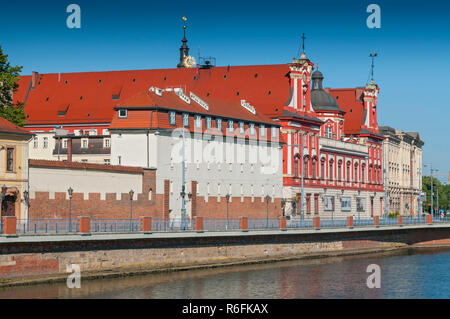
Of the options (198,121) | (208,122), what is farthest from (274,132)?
(198,121)

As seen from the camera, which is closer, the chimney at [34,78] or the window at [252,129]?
the window at [252,129]

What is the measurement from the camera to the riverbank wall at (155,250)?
6003 centimetres

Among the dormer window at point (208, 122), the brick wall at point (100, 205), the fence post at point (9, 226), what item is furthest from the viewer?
the dormer window at point (208, 122)

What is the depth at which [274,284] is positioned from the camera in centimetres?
6738

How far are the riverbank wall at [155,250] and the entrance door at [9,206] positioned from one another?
26.5 feet

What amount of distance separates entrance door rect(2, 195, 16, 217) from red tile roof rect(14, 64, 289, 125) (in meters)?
54.1

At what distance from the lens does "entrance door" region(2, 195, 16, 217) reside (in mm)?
69000

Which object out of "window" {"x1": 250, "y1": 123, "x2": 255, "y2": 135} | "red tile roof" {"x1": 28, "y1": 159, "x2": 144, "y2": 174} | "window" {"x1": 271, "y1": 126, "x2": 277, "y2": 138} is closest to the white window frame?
"red tile roof" {"x1": 28, "y1": 159, "x2": 144, "y2": 174}

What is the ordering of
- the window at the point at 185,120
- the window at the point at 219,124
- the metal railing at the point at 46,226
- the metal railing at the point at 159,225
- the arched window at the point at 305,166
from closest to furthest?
the metal railing at the point at 46,226
the metal railing at the point at 159,225
the window at the point at 185,120
the window at the point at 219,124
the arched window at the point at 305,166

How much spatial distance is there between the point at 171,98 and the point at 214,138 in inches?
249

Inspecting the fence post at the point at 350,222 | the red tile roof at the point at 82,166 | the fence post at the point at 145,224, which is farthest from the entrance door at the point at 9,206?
the fence post at the point at 350,222

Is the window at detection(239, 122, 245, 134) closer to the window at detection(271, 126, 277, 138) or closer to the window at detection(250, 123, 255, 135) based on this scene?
the window at detection(250, 123, 255, 135)

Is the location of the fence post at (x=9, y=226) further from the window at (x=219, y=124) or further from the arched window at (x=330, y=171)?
the arched window at (x=330, y=171)

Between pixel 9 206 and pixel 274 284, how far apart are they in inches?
759
